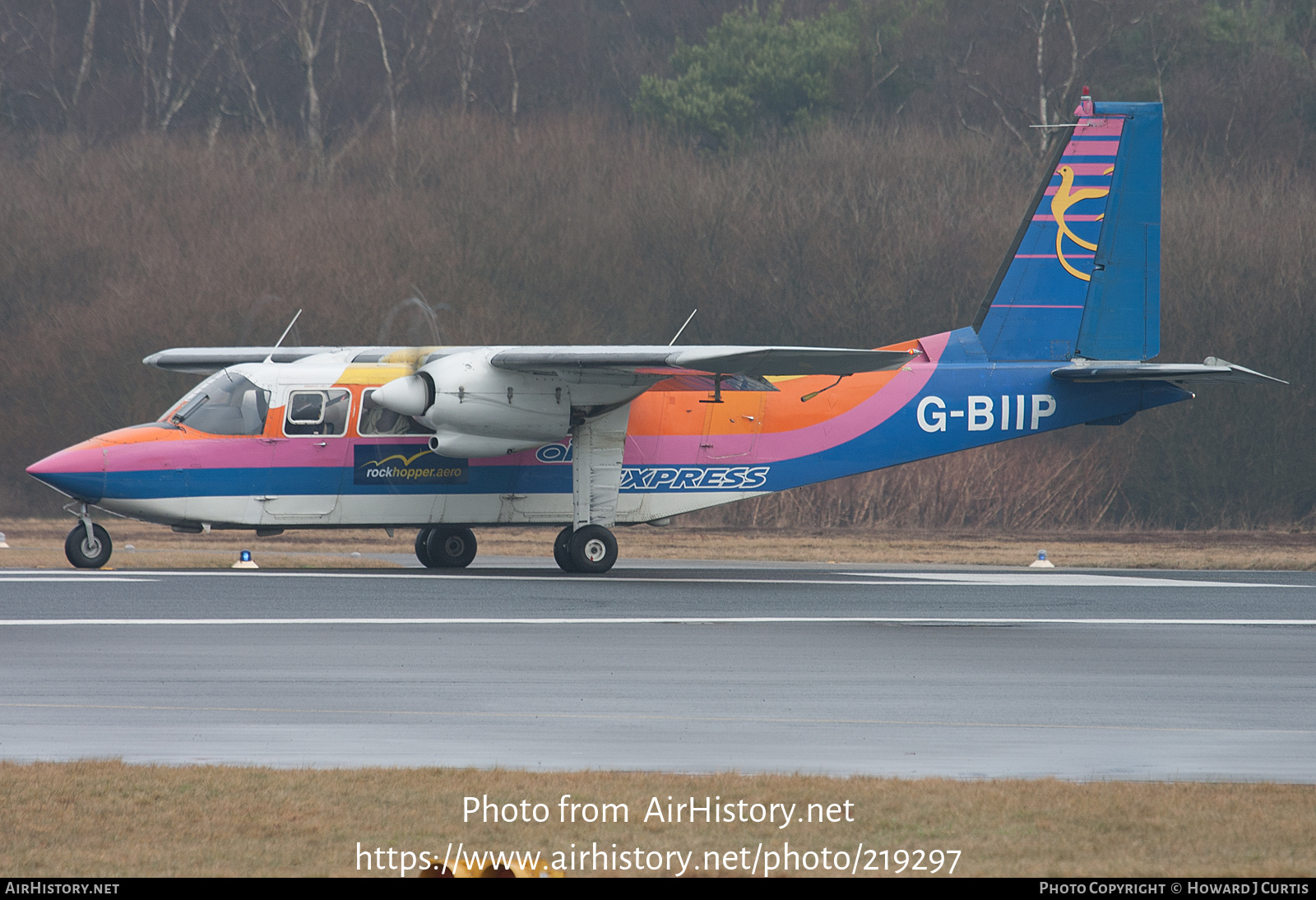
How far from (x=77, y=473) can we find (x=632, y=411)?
23.7ft

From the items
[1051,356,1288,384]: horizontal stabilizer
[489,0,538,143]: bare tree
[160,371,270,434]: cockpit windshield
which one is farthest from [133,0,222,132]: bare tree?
[1051,356,1288,384]: horizontal stabilizer

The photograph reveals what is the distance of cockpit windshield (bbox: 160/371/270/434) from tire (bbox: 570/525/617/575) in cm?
442

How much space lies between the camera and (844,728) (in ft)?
27.8

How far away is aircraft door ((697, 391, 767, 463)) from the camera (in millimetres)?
20484

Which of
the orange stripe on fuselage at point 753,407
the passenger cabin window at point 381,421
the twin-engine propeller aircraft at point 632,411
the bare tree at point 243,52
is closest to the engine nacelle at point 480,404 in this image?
the twin-engine propeller aircraft at point 632,411

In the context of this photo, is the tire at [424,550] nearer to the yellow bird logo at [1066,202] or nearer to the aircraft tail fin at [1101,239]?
the aircraft tail fin at [1101,239]

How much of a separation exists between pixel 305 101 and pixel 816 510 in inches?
1005

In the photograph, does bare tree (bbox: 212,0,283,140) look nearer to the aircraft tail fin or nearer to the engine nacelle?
the engine nacelle

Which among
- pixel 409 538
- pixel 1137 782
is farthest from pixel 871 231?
pixel 1137 782

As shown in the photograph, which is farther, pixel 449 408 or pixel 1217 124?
pixel 1217 124

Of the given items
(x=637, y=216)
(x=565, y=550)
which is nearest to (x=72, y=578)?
(x=565, y=550)

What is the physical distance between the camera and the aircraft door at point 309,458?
19266mm

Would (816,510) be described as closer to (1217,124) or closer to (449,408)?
(449,408)

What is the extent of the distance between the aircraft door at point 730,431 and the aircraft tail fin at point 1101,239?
3931mm
